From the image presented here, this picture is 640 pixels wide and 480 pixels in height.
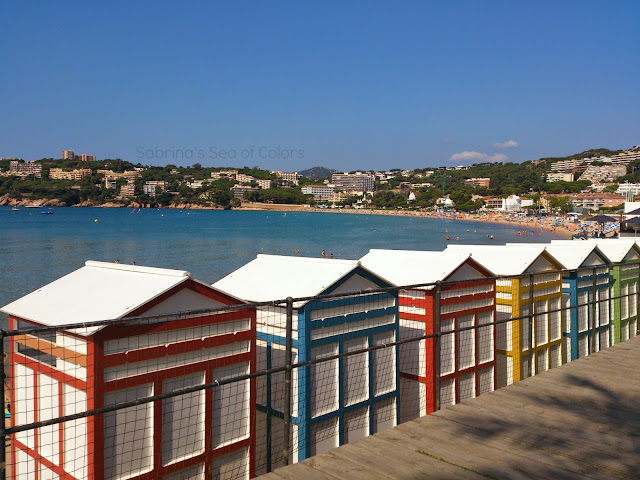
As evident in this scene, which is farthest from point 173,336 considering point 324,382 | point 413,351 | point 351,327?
point 413,351

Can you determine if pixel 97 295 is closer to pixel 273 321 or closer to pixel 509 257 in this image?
pixel 273 321

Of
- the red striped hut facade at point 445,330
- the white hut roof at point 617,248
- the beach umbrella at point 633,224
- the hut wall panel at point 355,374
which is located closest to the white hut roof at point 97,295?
the hut wall panel at point 355,374

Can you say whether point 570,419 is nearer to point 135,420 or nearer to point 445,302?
point 445,302

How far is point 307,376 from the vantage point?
6270 mm

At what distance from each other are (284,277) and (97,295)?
2452mm

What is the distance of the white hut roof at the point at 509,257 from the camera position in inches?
371

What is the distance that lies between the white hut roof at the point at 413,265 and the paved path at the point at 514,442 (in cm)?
188

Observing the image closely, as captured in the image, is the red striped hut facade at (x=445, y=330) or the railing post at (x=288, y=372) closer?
the railing post at (x=288, y=372)

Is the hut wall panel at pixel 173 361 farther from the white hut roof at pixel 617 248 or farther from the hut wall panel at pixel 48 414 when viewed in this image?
the white hut roof at pixel 617 248

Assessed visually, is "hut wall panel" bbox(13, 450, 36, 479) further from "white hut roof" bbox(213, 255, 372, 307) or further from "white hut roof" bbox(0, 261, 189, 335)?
"white hut roof" bbox(213, 255, 372, 307)

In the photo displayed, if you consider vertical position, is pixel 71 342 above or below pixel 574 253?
below


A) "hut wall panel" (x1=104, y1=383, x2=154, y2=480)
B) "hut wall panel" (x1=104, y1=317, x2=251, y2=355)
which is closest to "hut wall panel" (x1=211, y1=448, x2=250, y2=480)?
"hut wall panel" (x1=104, y1=383, x2=154, y2=480)

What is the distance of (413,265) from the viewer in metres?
8.84

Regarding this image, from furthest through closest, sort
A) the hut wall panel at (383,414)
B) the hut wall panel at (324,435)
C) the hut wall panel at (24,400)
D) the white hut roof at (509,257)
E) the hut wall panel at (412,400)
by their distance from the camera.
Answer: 1. the white hut roof at (509,257)
2. the hut wall panel at (412,400)
3. the hut wall panel at (383,414)
4. the hut wall panel at (324,435)
5. the hut wall panel at (24,400)
